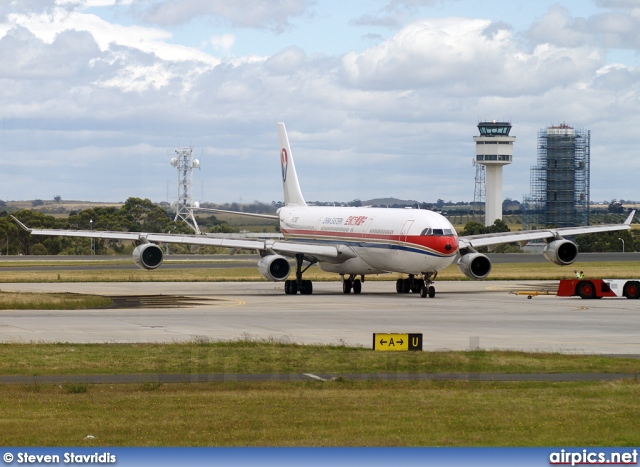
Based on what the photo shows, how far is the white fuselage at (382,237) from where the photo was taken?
54.6m

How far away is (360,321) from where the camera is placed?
139ft

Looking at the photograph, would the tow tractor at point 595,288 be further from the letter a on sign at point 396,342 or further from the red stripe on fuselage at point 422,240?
the letter a on sign at point 396,342

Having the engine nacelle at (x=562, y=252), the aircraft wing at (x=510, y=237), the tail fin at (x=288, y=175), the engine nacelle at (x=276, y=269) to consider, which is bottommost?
the engine nacelle at (x=276, y=269)

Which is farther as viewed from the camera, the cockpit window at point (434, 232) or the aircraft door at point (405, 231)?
the aircraft door at point (405, 231)

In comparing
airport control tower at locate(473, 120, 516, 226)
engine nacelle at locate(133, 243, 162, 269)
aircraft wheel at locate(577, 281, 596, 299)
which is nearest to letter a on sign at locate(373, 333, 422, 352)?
aircraft wheel at locate(577, 281, 596, 299)

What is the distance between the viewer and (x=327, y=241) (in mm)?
64250

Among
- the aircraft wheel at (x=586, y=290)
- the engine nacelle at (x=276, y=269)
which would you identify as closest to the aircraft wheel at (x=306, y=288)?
the engine nacelle at (x=276, y=269)

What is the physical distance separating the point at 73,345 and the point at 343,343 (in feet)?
27.4

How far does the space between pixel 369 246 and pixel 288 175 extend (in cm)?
1966

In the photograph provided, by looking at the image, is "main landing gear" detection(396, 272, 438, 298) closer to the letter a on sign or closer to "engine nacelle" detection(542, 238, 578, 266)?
"engine nacelle" detection(542, 238, 578, 266)

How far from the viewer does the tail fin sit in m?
76.7

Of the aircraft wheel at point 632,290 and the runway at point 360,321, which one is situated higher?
the aircraft wheel at point 632,290

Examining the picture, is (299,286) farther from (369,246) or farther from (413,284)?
(413,284)

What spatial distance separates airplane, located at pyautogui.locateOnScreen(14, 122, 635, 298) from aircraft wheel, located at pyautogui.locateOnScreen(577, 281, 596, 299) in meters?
5.42
